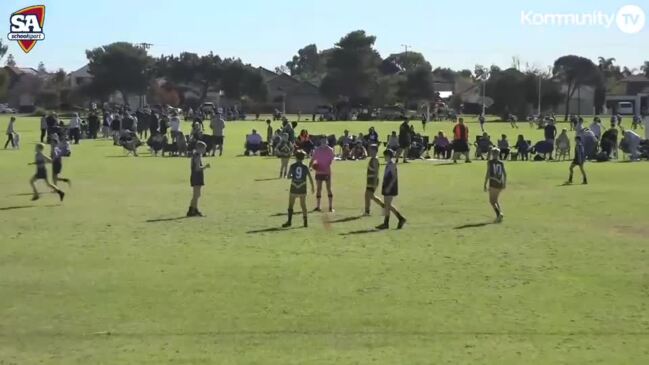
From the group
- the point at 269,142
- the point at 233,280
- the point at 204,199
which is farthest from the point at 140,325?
the point at 269,142

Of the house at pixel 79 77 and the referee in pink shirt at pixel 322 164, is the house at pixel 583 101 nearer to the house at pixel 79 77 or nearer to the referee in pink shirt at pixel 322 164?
the house at pixel 79 77

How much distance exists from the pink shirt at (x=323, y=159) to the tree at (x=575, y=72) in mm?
94763

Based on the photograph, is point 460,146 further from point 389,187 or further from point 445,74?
point 445,74

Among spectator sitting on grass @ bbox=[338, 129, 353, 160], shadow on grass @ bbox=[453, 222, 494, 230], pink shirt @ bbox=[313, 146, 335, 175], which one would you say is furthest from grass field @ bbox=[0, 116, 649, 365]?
spectator sitting on grass @ bbox=[338, 129, 353, 160]

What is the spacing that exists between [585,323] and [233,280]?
4.71 m

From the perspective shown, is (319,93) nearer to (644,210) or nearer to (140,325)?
(644,210)

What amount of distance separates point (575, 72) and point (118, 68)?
5549cm

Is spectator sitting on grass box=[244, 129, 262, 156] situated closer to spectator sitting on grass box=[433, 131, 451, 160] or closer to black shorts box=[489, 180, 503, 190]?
spectator sitting on grass box=[433, 131, 451, 160]

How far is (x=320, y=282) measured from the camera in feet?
39.9

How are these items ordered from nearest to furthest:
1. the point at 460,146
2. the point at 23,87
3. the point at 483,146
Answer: the point at 460,146, the point at 483,146, the point at 23,87

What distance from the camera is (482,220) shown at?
61.8 feet

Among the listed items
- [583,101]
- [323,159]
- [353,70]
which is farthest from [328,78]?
[323,159]

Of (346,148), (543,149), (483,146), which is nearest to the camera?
(346,148)

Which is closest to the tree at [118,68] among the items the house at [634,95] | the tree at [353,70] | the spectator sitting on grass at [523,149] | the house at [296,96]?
the house at [296,96]
